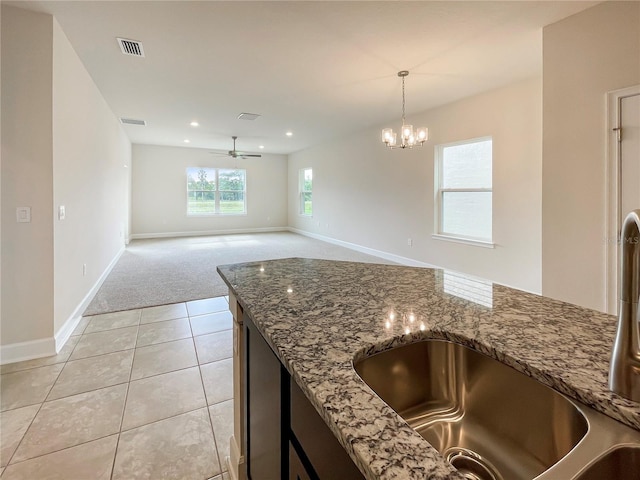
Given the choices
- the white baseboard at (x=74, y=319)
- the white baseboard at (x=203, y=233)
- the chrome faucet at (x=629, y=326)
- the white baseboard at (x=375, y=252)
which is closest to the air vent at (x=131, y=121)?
the white baseboard at (x=74, y=319)

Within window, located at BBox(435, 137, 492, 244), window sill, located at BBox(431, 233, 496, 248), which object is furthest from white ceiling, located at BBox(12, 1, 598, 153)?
window sill, located at BBox(431, 233, 496, 248)

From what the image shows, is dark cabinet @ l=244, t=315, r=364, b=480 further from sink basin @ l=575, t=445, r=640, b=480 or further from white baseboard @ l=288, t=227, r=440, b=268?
white baseboard @ l=288, t=227, r=440, b=268

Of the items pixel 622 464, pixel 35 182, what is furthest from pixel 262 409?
pixel 35 182

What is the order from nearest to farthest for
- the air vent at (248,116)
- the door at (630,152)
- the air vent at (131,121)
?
the door at (630,152)
the air vent at (248,116)
the air vent at (131,121)

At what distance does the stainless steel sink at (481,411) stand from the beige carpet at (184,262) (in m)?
3.48

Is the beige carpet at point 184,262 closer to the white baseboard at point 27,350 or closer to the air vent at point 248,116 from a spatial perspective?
the white baseboard at point 27,350

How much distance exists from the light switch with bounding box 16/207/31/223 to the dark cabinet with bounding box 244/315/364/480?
2330 mm

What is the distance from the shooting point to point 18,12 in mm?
2363

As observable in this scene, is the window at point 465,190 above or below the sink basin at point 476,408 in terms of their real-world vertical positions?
above

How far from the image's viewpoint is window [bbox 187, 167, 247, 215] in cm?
942

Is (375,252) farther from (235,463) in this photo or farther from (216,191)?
(216,191)

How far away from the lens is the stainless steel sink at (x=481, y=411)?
0.64 meters

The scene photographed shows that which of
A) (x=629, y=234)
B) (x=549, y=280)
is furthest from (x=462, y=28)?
(x=629, y=234)

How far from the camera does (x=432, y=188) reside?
200 inches
